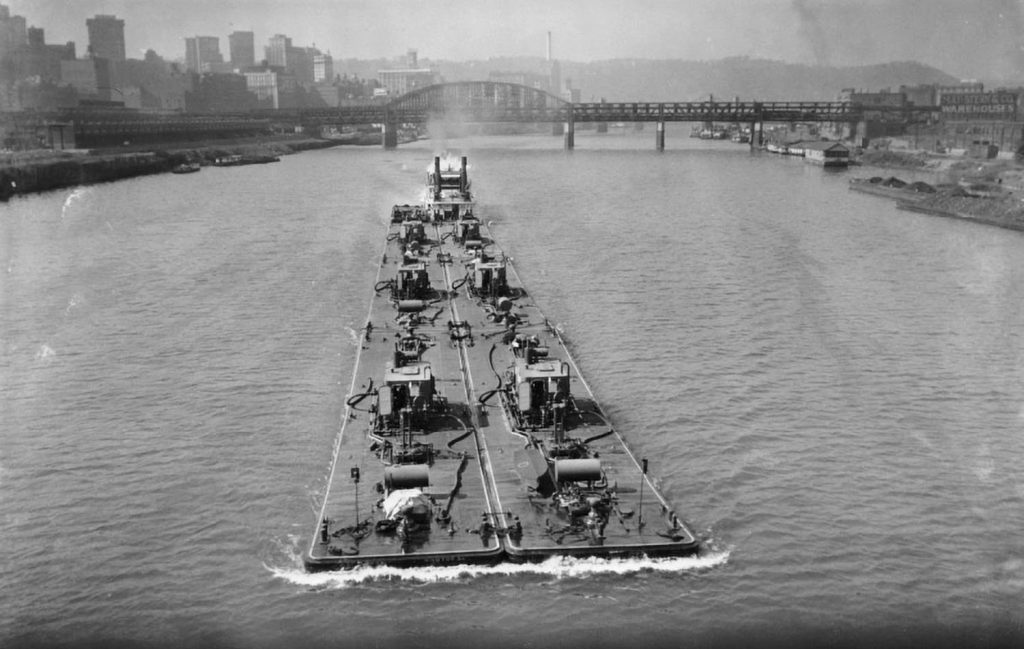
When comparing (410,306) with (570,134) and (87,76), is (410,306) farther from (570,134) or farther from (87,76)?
(570,134)

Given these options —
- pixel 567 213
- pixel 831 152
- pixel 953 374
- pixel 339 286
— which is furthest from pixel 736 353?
pixel 831 152

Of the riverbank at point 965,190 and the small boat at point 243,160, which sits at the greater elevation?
the small boat at point 243,160

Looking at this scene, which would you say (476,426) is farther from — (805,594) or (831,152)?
(831,152)

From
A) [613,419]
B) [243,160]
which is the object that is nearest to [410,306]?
[613,419]

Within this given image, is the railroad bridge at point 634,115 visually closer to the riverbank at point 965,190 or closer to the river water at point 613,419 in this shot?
the riverbank at point 965,190

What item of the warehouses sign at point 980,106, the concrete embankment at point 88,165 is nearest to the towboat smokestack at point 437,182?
the concrete embankment at point 88,165
